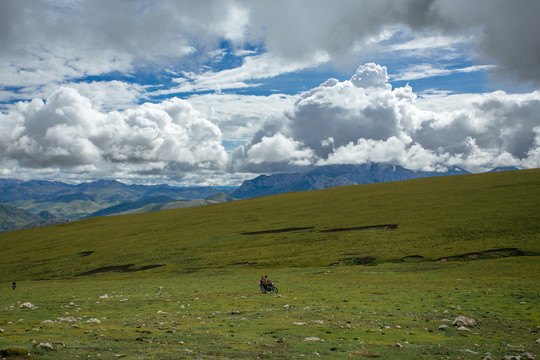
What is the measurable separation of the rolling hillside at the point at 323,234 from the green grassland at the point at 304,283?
24.1 inches

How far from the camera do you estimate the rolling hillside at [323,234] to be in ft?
226

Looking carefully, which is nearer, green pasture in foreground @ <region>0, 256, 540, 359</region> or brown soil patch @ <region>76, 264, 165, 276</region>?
green pasture in foreground @ <region>0, 256, 540, 359</region>

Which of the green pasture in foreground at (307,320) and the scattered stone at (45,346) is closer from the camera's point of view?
the scattered stone at (45,346)

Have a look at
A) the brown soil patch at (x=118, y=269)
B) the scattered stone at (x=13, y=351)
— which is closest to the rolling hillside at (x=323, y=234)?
the brown soil patch at (x=118, y=269)

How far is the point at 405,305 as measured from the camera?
2870cm

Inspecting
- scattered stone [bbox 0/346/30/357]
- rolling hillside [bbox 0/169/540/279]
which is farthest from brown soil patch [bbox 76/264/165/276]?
scattered stone [bbox 0/346/30/357]

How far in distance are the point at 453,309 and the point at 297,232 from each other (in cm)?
7252

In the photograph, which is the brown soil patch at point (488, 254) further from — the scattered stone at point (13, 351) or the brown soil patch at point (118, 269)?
the scattered stone at point (13, 351)

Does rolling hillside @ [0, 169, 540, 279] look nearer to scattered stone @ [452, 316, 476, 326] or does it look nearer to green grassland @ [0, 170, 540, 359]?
green grassland @ [0, 170, 540, 359]

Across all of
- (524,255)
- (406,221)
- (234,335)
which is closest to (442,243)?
(524,255)

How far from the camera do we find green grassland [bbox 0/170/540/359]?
1733cm

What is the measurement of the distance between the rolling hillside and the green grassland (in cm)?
61

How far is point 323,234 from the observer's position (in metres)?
91.7

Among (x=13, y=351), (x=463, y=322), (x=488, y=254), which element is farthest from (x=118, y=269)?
(x=463, y=322)
